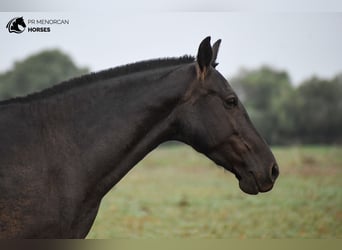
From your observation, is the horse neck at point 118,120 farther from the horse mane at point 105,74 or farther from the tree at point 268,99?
the tree at point 268,99

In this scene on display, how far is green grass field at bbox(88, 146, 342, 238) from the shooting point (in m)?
5.19

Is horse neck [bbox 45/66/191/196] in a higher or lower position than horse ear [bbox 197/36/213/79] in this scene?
lower

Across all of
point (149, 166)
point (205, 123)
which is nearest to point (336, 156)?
point (149, 166)

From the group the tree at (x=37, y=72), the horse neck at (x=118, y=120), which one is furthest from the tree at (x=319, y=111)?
the horse neck at (x=118, y=120)

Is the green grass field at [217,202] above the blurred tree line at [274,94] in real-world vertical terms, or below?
below

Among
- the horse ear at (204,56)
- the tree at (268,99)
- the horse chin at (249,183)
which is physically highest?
the horse ear at (204,56)

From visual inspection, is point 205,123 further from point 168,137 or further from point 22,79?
point 22,79

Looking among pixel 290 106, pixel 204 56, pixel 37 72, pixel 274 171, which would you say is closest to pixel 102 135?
pixel 204 56

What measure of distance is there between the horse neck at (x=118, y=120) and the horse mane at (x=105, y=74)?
0.05 m

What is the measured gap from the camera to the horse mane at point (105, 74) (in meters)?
2.30

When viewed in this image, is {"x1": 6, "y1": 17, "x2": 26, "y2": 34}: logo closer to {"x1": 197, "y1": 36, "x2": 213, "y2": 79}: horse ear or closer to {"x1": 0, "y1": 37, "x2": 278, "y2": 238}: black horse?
{"x1": 0, "y1": 37, "x2": 278, "y2": 238}: black horse

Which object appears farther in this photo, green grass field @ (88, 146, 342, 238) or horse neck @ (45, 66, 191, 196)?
green grass field @ (88, 146, 342, 238)

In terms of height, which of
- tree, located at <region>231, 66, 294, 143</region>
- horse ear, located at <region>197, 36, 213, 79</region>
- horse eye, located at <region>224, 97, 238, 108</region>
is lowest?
tree, located at <region>231, 66, 294, 143</region>

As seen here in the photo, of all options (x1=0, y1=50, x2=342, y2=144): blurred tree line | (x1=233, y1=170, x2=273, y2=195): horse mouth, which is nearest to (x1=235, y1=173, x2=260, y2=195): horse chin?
(x1=233, y1=170, x2=273, y2=195): horse mouth
